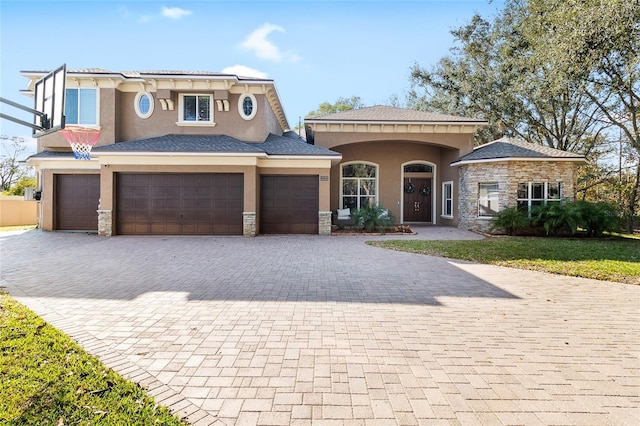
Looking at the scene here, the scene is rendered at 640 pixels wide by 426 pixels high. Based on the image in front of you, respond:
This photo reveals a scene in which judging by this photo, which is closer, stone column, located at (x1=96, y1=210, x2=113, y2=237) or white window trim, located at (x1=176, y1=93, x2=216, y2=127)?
stone column, located at (x1=96, y1=210, x2=113, y2=237)

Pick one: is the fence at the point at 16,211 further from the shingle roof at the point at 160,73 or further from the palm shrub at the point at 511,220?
the palm shrub at the point at 511,220

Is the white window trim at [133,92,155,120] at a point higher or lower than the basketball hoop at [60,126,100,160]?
higher

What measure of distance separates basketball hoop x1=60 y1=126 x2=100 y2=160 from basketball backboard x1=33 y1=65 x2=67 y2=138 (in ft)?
20.2

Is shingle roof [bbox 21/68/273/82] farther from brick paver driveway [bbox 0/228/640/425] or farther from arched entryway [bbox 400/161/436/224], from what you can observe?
brick paver driveway [bbox 0/228/640/425]

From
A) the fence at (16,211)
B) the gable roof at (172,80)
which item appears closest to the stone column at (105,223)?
the gable roof at (172,80)

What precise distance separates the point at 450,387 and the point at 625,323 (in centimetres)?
348

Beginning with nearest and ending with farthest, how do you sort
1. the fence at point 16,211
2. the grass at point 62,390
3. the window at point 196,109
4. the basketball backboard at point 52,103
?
the grass at point 62,390, the basketball backboard at point 52,103, the window at point 196,109, the fence at point 16,211

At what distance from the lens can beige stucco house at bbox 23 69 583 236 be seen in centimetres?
1385

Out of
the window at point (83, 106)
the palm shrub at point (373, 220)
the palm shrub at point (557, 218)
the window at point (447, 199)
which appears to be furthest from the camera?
the window at point (447, 199)

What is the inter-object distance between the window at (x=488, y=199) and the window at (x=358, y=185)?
517 centimetres

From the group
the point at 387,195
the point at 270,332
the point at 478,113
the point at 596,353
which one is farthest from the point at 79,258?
the point at 478,113

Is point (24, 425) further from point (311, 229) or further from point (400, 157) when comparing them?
point (400, 157)

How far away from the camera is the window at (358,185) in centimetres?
1853

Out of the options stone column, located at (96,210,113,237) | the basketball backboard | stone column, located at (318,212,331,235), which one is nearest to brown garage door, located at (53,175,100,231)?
stone column, located at (96,210,113,237)
